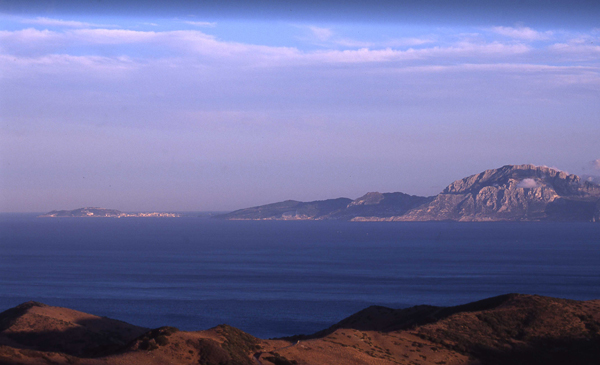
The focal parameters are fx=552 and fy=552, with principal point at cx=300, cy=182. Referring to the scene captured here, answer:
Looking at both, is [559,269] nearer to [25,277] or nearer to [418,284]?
[418,284]

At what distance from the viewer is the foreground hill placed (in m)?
30.4

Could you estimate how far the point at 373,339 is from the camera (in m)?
37.9

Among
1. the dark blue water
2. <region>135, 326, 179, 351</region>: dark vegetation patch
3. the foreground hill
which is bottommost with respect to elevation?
the dark blue water

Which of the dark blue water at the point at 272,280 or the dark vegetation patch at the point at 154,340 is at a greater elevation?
the dark vegetation patch at the point at 154,340

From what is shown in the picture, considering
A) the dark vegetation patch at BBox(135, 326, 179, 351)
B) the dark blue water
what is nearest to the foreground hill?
the dark vegetation patch at BBox(135, 326, 179, 351)

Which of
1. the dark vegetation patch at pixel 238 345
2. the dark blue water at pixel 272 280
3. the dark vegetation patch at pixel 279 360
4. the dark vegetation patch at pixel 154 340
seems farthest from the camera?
the dark blue water at pixel 272 280

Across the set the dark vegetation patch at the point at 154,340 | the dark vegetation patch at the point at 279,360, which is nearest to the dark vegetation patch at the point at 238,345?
the dark vegetation patch at the point at 279,360

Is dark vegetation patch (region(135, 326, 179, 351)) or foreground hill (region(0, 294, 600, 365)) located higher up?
dark vegetation patch (region(135, 326, 179, 351))

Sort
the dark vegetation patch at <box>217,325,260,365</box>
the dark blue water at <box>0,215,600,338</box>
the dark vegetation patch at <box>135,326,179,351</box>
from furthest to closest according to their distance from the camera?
1. the dark blue water at <box>0,215,600,338</box>
2. the dark vegetation patch at <box>217,325,260,365</box>
3. the dark vegetation patch at <box>135,326,179,351</box>

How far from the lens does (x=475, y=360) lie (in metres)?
36.3

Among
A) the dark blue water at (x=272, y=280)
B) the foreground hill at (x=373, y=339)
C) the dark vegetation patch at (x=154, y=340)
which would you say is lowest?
the dark blue water at (x=272, y=280)

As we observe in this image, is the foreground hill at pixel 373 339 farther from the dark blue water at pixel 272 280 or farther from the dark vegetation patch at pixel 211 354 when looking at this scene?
the dark blue water at pixel 272 280

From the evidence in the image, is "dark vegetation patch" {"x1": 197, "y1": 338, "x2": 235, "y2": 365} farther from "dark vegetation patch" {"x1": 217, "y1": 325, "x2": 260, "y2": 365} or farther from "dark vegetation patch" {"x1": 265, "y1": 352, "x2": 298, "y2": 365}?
"dark vegetation patch" {"x1": 265, "y1": 352, "x2": 298, "y2": 365}

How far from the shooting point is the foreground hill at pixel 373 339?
99.9 feet
